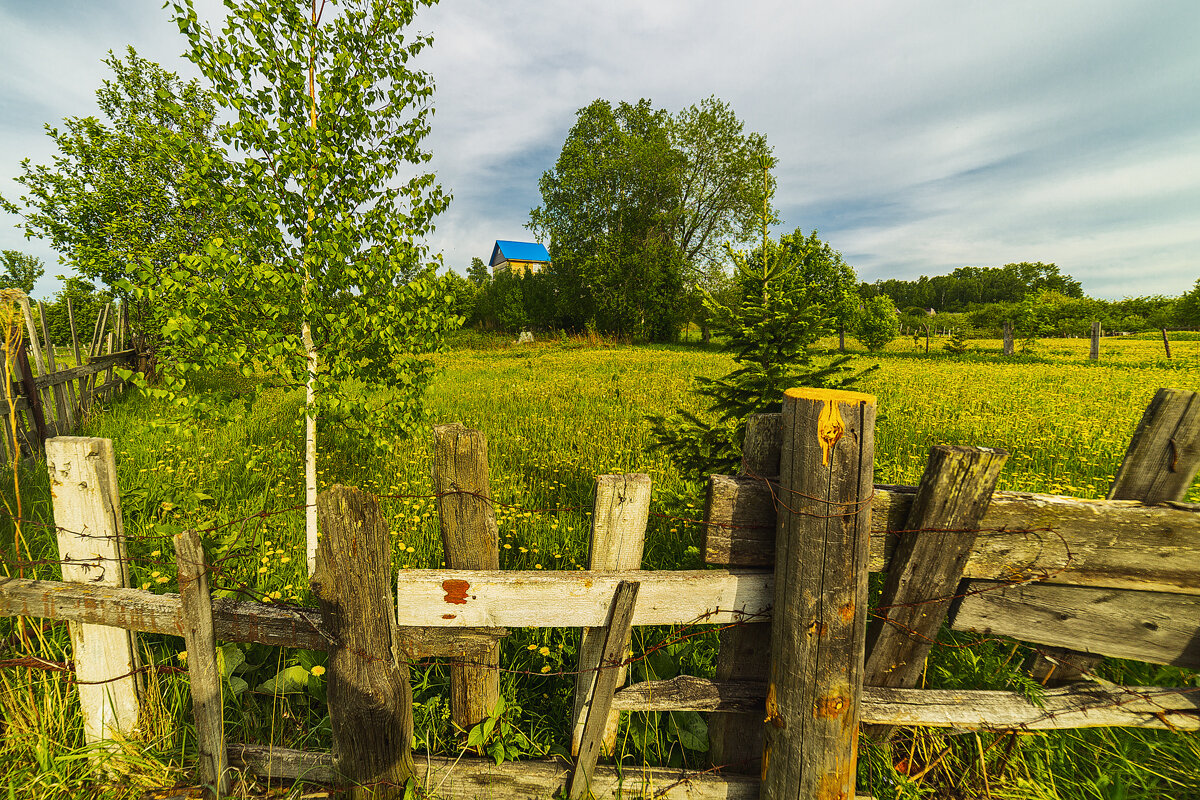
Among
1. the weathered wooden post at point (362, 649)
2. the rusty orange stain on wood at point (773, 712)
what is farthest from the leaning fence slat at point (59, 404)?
the rusty orange stain on wood at point (773, 712)

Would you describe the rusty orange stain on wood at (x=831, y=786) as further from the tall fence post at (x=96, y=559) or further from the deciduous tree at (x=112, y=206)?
the deciduous tree at (x=112, y=206)

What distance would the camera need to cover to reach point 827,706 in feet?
6.37

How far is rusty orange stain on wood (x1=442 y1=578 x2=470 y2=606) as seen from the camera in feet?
6.39

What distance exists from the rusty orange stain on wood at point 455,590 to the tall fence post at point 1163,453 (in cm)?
261

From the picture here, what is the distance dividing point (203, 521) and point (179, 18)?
161 inches

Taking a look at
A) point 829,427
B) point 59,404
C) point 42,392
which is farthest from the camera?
point 59,404

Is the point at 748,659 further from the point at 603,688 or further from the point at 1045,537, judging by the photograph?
the point at 1045,537

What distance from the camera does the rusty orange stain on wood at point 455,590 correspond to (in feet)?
6.39

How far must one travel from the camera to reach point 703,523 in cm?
204

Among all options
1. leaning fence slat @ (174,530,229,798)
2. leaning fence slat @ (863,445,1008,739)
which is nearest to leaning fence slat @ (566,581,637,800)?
leaning fence slat @ (863,445,1008,739)

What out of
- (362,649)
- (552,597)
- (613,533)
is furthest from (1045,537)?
(362,649)

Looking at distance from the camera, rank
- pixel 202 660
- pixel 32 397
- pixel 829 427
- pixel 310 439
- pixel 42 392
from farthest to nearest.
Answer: pixel 42 392
pixel 32 397
pixel 310 439
pixel 202 660
pixel 829 427

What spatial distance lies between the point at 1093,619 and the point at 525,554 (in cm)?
355

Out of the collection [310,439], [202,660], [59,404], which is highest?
[59,404]
